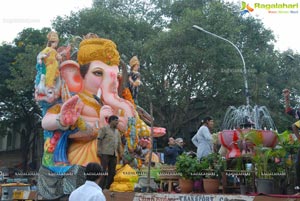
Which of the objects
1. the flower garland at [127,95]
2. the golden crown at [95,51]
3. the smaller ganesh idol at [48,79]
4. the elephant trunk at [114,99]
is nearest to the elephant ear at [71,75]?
the smaller ganesh idol at [48,79]

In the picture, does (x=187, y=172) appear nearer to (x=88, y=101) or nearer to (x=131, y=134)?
(x=88, y=101)

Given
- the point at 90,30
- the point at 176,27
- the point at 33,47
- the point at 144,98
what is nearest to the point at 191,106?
the point at 144,98

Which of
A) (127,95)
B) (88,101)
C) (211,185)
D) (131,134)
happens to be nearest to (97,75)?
(88,101)

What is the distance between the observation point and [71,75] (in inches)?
512

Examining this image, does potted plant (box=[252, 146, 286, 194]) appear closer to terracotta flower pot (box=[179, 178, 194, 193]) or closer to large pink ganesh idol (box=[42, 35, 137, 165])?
terracotta flower pot (box=[179, 178, 194, 193])

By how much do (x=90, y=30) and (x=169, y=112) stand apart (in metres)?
6.36

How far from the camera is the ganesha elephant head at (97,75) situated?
13.0 metres

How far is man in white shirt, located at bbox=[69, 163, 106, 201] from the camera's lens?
167 inches

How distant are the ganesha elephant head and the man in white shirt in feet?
27.6

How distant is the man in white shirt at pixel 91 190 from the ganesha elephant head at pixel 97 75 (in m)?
8.40

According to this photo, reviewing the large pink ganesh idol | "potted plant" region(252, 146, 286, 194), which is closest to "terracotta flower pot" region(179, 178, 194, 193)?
"potted plant" region(252, 146, 286, 194)

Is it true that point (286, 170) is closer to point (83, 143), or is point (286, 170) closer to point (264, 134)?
point (264, 134)

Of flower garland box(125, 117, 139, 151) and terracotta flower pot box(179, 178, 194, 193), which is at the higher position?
flower garland box(125, 117, 139, 151)

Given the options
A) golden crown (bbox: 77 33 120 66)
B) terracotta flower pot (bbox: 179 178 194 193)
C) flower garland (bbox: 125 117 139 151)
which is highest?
golden crown (bbox: 77 33 120 66)
